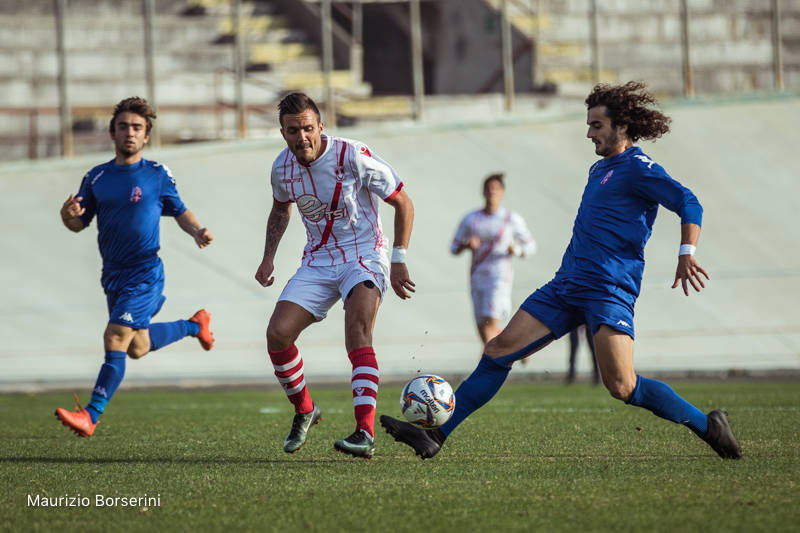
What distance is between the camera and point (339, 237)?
6254 millimetres

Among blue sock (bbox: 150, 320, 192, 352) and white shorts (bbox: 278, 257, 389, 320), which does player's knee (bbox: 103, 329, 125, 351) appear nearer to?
blue sock (bbox: 150, 320, 192, 352)

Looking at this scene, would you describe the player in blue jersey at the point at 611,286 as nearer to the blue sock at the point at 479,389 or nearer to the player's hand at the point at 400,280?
the blue sock at the point at 479,389

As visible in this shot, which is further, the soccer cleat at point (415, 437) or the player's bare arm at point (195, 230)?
the player's bare arm at point (195, 230)

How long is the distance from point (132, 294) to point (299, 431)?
1992mm

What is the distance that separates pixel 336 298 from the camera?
637cm

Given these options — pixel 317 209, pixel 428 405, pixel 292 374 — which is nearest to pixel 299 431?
pixel 292 374

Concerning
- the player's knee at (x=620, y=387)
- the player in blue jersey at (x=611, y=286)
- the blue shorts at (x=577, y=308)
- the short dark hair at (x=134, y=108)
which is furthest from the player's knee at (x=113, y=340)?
the player's knee at (x=620, y=387)

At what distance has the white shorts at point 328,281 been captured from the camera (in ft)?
20.2

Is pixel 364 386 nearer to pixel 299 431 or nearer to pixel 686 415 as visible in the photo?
pixel 299 431

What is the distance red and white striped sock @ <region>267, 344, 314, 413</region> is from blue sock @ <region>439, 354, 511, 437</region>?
3.17ft

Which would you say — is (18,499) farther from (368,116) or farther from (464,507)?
(368,116)

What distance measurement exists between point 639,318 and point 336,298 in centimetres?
959

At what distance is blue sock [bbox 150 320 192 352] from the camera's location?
830 centimetres

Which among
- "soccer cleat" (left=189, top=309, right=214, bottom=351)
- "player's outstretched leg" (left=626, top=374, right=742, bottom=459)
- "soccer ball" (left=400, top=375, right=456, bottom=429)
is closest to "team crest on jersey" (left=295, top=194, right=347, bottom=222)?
"soccer ball" (left=400, top=375, right=456, bottom=429)
